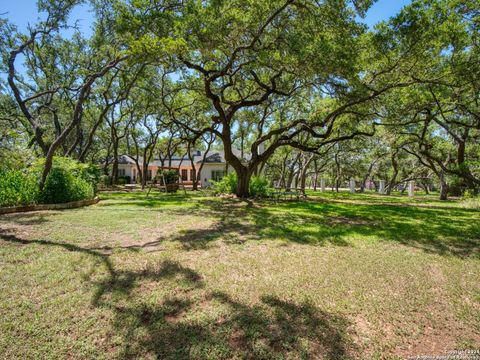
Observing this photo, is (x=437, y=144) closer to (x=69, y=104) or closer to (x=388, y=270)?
(x=388, y=270)

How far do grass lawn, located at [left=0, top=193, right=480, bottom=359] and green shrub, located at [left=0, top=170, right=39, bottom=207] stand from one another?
3419mm

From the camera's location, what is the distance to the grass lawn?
107 inches

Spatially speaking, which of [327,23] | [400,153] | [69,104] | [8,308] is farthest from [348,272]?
[400,153]

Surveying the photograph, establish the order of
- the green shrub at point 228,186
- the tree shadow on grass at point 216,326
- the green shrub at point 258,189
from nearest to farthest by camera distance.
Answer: the tree shadow on grass at point 216,326 → the green shrub at point 258,189 → the green shrub at point 228,186

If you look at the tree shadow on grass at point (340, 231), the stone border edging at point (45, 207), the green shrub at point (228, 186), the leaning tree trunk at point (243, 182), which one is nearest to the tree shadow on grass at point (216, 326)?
the tree shadow on grass at point (340, 231)

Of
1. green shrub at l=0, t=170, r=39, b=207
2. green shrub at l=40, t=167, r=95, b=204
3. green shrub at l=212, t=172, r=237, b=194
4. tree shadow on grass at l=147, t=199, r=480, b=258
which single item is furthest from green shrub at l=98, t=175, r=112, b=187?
tree shadow on grass at l=147, t=199, r=480, b=258

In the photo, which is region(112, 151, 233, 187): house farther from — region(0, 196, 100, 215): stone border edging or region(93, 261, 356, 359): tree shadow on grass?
region(93, 261, 356, 359): tree shadow on grass

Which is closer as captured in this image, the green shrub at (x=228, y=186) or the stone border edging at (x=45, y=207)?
the stone border edging at (x=45, y=207)

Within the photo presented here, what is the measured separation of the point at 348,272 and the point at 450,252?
264 centimetres

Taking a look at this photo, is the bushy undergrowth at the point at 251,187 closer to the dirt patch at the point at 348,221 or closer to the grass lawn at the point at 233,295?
the dirt patch at the point at 348,221

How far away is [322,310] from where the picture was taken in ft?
10.8

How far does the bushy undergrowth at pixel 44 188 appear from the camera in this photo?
9.02 meters

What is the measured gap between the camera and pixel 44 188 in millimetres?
10117

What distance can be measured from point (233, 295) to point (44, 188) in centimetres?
959
